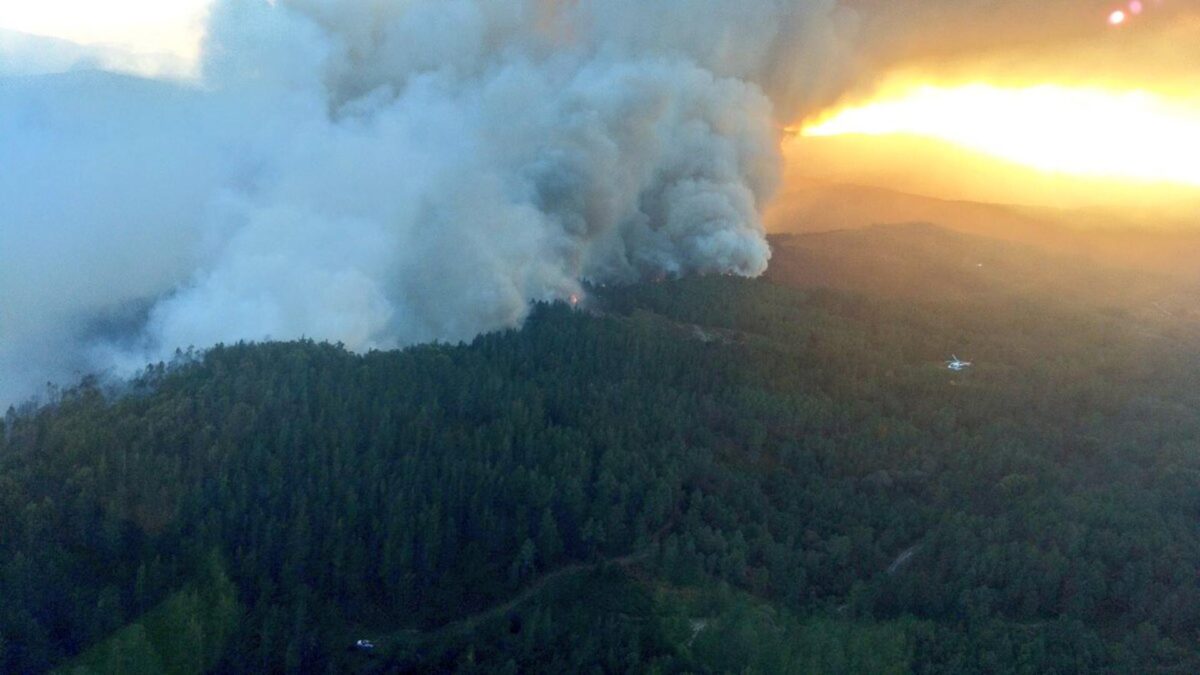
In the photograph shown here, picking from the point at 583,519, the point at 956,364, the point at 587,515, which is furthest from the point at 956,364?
the point at 583,519

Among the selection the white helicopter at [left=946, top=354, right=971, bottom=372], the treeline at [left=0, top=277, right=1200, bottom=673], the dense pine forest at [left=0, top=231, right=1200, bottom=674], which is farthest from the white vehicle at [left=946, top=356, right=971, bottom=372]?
the treeline at [left=0, top=277, right=1200, bottom=673]

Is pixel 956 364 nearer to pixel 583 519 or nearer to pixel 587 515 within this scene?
pixel 587 515

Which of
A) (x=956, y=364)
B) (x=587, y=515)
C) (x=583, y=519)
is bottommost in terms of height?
(x=583, y=519)

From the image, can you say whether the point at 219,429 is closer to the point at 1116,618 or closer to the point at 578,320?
the point at 578,320

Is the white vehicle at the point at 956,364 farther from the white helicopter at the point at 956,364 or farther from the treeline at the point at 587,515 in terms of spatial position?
the treeline at the point at 587,515

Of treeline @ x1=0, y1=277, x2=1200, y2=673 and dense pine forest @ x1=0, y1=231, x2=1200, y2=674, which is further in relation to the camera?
treeline @ x1=0, y1=277, x2=1200, y2=673

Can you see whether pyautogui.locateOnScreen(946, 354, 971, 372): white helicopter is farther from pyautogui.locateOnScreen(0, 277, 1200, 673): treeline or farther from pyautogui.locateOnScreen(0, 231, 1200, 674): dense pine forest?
pyautogui.locateOnScreen(0, 277, 1200, 673): treeline
